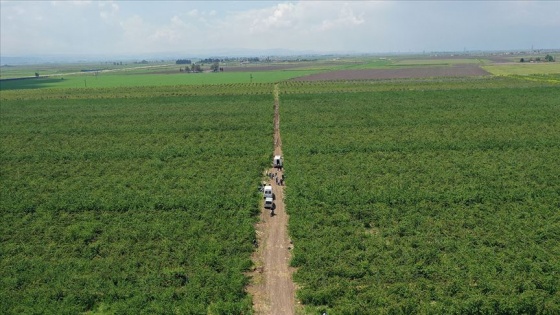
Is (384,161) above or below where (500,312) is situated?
above

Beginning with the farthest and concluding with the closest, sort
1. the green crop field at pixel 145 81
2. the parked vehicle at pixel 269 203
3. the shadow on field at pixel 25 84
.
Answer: the green crop field at pixel 145 81, the shadow on field at pixel 25 84, the parked vehicle at pixel 269 203

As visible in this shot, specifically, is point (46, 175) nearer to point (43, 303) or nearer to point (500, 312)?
point (43, 303)

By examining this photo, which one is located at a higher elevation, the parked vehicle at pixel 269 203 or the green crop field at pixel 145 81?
the green crop field at pixel 145 81

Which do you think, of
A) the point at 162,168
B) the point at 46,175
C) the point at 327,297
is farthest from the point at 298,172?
the point at 46,175

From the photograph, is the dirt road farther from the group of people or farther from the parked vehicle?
the group of people

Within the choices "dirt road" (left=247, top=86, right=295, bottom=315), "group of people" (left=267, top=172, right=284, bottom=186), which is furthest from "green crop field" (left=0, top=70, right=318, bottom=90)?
"dirt road" (left=247, top=86, right=295, bottom=315)

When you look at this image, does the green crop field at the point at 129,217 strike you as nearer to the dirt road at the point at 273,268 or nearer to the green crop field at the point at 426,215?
the dirt road at the point at 273,268

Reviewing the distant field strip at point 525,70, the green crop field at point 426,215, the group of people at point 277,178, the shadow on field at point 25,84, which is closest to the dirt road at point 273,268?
the green crop field at point 426,215
